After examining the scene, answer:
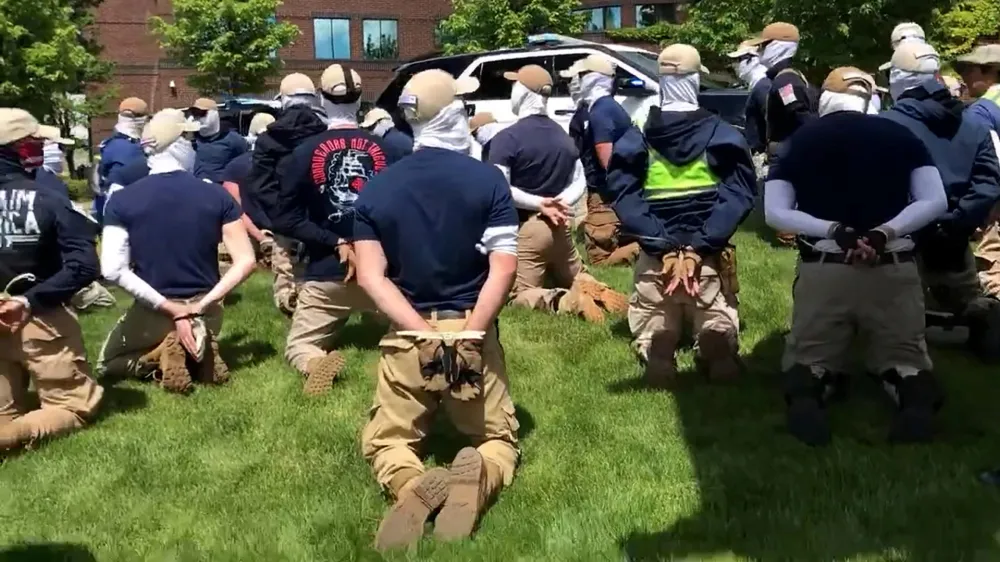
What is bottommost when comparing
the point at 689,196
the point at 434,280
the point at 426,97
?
the point at 434,280

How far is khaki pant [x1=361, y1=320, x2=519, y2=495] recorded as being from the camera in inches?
182

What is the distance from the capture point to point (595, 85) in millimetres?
9836

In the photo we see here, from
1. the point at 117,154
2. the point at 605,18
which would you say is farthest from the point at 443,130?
the point at 605,18

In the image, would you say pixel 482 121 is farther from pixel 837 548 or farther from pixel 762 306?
pixel 837 548

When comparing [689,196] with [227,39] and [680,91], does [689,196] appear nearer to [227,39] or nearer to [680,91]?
[680,91]

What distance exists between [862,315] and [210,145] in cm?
837

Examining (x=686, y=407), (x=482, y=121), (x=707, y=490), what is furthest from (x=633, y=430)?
(x=482, y=121)

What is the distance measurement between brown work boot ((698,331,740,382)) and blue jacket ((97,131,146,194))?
240 inches

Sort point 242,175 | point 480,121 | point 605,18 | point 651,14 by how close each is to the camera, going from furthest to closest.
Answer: point 605,18 → point 651,14 → point 480,121 → point 242,175

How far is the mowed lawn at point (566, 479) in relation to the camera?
4.18m

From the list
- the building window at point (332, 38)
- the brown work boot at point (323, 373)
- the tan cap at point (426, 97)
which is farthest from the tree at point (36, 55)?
the building window at point (332, 38)

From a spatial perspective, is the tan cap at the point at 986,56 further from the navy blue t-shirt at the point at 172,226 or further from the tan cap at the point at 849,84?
the navy blue t-shirt at the point at 172,226

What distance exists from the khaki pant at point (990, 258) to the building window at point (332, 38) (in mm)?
37832

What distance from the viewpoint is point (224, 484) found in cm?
509
